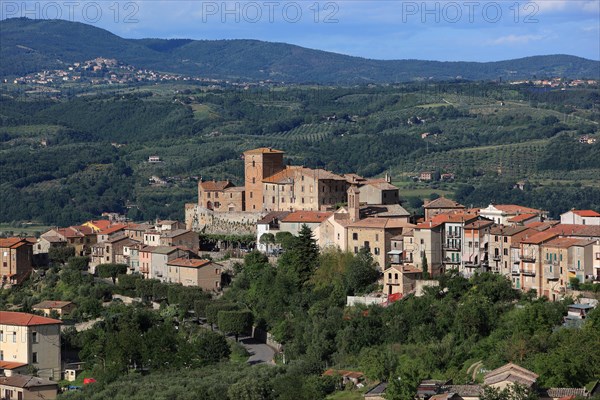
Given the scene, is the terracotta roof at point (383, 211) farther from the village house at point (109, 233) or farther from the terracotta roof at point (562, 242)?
the village house at point (109, 233)

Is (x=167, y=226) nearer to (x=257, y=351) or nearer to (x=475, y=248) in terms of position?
(x=257, y=351)

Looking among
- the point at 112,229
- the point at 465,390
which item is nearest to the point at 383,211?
the point at 112,229

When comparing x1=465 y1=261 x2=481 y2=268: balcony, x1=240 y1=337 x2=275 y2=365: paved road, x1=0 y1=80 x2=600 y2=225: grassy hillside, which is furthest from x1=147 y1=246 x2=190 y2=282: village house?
x1=0 y1=80 x2=600 y2=225: grassy hillside

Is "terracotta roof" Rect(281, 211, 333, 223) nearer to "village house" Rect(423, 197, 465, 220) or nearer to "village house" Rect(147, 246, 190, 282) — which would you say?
"village house" Rect(423, 197, 465, 220)

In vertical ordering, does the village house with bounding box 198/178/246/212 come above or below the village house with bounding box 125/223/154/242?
above

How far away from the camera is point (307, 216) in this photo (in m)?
54.6

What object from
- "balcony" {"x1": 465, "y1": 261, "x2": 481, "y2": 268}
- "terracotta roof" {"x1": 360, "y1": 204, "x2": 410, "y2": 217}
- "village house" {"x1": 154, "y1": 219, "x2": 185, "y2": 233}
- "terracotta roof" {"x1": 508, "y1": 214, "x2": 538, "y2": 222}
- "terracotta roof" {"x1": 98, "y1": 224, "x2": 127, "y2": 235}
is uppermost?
"terracotta roof" {"x1": 360, "y1": 204, "x2": 410, "y2": 217}

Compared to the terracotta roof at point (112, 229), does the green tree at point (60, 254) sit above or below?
below

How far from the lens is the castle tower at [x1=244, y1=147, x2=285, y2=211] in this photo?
60.0 metres

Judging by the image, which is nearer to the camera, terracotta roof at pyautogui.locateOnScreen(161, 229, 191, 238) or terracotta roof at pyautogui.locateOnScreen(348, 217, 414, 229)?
terracotta roof at pyautogui.locateOnScreen(348, 217, 414, 229)

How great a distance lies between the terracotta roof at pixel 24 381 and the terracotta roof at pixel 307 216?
13.1 metres

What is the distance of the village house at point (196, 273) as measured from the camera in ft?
176

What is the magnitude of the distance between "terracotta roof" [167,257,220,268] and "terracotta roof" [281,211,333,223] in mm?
3403

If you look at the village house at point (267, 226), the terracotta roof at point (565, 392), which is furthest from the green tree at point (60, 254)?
the terracotta roof at point (565, 392)
